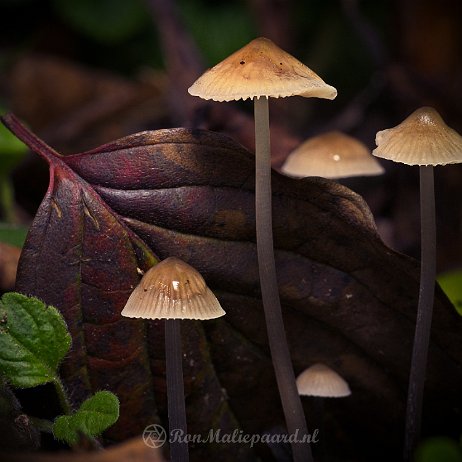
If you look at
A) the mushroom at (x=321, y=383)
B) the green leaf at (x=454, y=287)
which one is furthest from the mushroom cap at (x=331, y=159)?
the mushroom at (x=321, y=383)

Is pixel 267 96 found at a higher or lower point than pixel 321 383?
higher

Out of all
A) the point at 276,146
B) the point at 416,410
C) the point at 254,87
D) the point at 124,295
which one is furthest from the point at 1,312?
the point at 276,146

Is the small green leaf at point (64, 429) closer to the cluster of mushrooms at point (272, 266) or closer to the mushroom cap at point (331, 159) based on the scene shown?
the cluster of mushrooms at point (272, 266)

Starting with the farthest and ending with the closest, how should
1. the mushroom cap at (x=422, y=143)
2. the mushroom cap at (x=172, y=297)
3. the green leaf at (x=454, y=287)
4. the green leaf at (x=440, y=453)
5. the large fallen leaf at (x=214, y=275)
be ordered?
1. the green leaf at (x=454, y=287)
2. the large fallen leaf at (x=214, y=275)
3. the mushroom cap at (x=422, y=143)
4. the mushroom cap at (x=172, y=297)
5. the green leaf at (x=440, y=453)

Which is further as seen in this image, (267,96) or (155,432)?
(155,432)

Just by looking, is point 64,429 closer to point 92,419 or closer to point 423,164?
point 92,419

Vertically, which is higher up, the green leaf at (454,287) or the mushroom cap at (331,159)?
the mushroom cap at (331,159)

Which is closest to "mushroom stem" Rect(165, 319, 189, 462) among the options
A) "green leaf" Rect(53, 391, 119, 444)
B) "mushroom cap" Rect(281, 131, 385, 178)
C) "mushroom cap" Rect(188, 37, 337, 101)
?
"green leaf" Rect(53, 391, 119, 444)

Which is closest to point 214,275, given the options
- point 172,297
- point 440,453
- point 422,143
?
point 172,297
